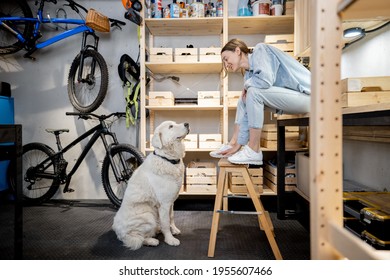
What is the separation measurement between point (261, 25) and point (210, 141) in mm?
1299

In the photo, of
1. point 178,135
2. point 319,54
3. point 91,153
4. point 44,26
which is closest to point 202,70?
point 178,135

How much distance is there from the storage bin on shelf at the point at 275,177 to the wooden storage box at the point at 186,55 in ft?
4.17

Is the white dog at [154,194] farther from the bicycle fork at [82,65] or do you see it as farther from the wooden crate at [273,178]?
the bicycle fork at [82,65]

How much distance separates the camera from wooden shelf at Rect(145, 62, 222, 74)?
275cm

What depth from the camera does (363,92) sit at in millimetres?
1250

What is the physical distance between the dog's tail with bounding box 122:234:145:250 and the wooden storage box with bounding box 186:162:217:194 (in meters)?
0.91

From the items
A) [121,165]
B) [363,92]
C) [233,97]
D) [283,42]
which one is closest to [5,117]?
[121,165]

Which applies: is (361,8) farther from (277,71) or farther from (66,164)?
(66,164)

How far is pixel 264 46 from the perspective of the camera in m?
1.72

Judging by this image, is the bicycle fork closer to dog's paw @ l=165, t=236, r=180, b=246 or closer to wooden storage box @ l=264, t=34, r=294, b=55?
wooden storage box @ l=264, t=34, r=294, b=55

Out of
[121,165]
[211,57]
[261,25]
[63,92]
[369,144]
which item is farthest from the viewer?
[63,92]

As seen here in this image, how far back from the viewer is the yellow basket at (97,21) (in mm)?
2752

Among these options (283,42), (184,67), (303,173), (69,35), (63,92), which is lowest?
(303,173)

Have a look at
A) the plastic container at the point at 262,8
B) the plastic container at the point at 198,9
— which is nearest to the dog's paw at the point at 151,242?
the plastic container at the point at 198,9
